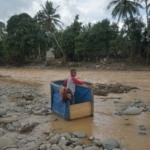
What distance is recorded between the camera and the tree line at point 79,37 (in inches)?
1093

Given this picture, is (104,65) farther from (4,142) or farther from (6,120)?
(4,142)

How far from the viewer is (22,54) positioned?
35500 millimetres

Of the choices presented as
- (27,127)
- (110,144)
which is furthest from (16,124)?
(110,144)

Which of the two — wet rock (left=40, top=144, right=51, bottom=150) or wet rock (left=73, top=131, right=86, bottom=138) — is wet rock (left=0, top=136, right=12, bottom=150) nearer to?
wet rock (left=40, top=144, right=51, bottom=150)

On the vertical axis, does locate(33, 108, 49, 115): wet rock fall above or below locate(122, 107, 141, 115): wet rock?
below

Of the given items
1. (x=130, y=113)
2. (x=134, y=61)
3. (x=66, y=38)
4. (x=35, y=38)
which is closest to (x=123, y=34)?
(x=134, y=61)

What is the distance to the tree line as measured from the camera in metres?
27.8

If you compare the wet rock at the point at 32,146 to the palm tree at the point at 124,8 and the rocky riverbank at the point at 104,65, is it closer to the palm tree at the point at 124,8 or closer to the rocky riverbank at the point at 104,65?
the rocky riverbank at the point at 104,65

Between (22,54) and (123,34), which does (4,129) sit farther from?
(22,54)

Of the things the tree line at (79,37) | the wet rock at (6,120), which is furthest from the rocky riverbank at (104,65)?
the wet rock at (6,120)

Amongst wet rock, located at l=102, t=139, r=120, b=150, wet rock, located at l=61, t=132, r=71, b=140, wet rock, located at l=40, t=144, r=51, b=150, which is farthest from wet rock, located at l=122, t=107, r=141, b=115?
wet rock, located at l=40, t=144, r=51, b=150

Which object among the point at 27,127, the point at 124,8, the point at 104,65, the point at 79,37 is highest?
the point at 124,8

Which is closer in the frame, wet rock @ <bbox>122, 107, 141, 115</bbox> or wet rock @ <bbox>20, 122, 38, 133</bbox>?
wet rock @ <bbox>20, 122, 38, 133</bbox>

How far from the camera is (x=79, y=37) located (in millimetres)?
30094
